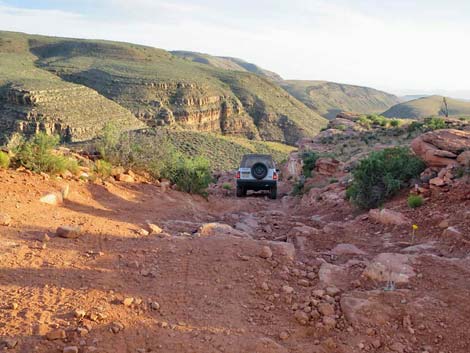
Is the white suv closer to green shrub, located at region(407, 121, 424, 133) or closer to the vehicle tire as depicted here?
the vehicle tire

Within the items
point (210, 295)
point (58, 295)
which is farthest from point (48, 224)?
point (210, 295)

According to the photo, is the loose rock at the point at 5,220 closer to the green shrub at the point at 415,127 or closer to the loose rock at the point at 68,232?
the loose rock at the point at 68,232

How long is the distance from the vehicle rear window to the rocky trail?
830cm

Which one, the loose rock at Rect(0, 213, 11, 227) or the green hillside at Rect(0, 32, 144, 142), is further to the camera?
A: the green hillside at Rect(0, 32, 144, 142)

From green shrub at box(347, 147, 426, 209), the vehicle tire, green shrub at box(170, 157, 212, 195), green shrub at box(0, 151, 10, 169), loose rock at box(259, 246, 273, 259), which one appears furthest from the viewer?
the vehicle tire

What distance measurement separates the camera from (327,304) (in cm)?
438

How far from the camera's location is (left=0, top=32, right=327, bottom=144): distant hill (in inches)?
1785

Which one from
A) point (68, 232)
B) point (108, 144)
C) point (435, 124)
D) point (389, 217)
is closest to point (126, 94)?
point (435, 124)

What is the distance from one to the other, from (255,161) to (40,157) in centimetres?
858

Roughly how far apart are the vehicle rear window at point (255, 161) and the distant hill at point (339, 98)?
351ft

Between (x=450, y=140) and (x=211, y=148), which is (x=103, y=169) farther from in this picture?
(x=211, y=148)

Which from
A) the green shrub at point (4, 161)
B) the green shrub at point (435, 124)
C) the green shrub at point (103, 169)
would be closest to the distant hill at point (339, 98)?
the green shrub at point (435, 124)

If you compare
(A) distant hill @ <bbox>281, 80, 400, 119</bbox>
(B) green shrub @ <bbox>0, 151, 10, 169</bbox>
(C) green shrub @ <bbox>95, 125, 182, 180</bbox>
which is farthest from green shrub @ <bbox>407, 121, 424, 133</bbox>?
(A) distant hill @ <bbox>281, 80, 400, 119</bbox>

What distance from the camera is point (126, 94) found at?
202 feet
